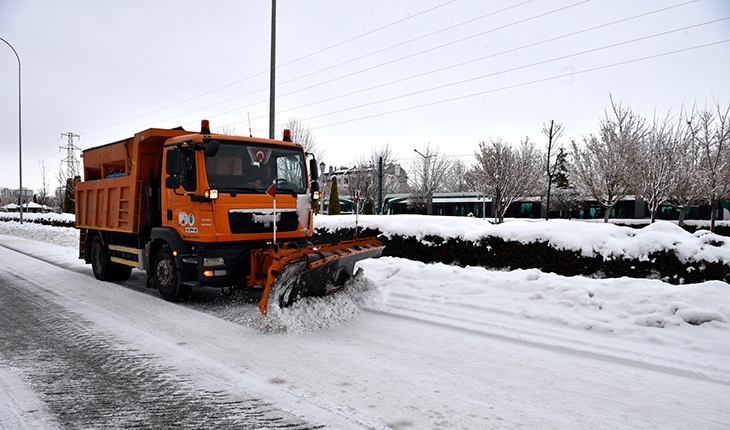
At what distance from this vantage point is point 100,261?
33.7 feet

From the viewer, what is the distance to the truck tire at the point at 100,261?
9977 millimetres

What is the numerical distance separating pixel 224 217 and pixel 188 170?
93 cm

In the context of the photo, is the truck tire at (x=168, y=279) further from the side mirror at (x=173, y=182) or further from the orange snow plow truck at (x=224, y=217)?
the side mirror at (x=173, y=182)

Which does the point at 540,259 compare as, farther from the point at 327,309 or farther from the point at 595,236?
the point at 327,309

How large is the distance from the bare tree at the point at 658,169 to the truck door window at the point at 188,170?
2246cm

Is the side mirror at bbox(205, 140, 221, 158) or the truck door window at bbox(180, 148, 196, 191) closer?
the side mirror at bbox(205, 140, 221, 158)

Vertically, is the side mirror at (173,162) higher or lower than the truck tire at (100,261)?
higher

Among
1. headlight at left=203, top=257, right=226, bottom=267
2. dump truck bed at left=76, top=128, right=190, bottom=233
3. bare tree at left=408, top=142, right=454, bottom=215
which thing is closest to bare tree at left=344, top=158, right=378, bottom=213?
bare tree at left=408, top=142, right=454, bottom=215

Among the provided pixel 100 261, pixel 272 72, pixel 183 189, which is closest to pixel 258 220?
pixel 183 189

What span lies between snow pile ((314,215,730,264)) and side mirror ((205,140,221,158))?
5951mm

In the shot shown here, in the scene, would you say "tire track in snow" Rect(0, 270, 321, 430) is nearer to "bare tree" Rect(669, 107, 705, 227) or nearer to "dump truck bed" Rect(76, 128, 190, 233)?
"dump truck bed" Rect(76, 128, 190, 233)

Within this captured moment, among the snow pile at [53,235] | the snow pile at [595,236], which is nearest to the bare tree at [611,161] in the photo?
the snow pile at [595,236]

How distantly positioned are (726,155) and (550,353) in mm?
23310

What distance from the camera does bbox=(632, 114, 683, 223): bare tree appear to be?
2327cm
